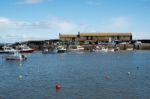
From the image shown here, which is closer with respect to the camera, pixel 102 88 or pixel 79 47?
pixel 102 88

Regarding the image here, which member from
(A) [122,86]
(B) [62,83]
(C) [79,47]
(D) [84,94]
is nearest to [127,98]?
(D) [84,94]

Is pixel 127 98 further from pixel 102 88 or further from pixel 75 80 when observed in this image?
pixel 75 80

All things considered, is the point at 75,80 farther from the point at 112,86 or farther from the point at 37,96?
the point at 37,96

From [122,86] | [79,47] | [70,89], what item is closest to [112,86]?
[122,86]

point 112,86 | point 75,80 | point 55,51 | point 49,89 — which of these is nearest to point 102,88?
point 112,86

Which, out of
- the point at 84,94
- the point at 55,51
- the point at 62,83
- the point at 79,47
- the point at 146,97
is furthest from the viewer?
the point at 79,47

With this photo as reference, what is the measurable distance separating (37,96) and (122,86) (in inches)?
380

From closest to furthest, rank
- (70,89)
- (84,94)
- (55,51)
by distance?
1. (84,94)
2. (70,89)
3. (55,51)

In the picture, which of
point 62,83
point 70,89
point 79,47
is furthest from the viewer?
point 79,47

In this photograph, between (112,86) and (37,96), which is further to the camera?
(112,86)

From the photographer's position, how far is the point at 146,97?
33.2 m

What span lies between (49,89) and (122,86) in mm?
7267

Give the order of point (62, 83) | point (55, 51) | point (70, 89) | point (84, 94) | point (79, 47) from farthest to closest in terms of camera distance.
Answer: point (79, 47), point (55, 51), point (62, 83), point (70, 89), point (84, 94)

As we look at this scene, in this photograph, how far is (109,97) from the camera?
3359 cm
